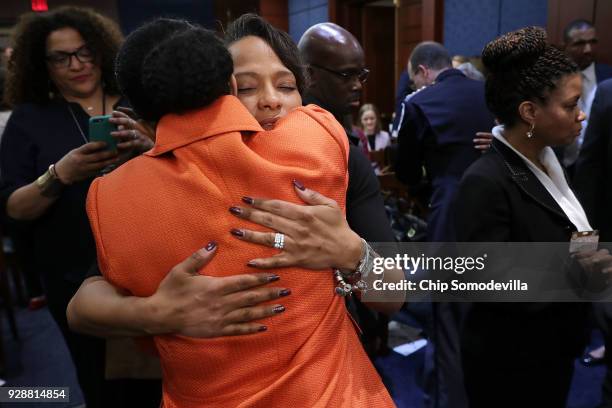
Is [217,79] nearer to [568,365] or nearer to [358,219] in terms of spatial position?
[358,219]

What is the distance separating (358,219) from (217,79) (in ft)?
1.66

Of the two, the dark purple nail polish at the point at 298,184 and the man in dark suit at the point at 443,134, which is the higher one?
the dark purple nail polish at the point at 298,184

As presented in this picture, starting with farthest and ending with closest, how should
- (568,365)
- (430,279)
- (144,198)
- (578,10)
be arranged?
(578,10), (430,279), (568,365), (144,198)

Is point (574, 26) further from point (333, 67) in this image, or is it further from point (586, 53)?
point (333, 67)

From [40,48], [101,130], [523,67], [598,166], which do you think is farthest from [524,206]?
[40,48]

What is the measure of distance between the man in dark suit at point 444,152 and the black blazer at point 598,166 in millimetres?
599

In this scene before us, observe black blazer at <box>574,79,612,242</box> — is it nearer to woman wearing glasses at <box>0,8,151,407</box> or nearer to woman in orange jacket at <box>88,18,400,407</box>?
woman in orange jacket at <box>88,18,400,407</box>

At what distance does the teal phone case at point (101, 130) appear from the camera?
1389 millimetres

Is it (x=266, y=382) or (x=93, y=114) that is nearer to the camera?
(x=266, y=382)

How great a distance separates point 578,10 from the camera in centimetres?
371

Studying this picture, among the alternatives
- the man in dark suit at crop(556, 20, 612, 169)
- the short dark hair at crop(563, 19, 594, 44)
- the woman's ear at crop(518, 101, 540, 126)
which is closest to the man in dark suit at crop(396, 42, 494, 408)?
the woman's ear at crop(518, 101, 540, 126)

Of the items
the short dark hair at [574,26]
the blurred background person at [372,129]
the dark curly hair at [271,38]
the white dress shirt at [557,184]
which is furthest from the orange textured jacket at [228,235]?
the blurred background person at [372,129]

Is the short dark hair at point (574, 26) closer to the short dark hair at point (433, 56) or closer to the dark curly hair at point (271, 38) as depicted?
the short dark hair at point (433, 56)

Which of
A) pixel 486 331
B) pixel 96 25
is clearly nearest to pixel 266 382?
pixel 486 331
